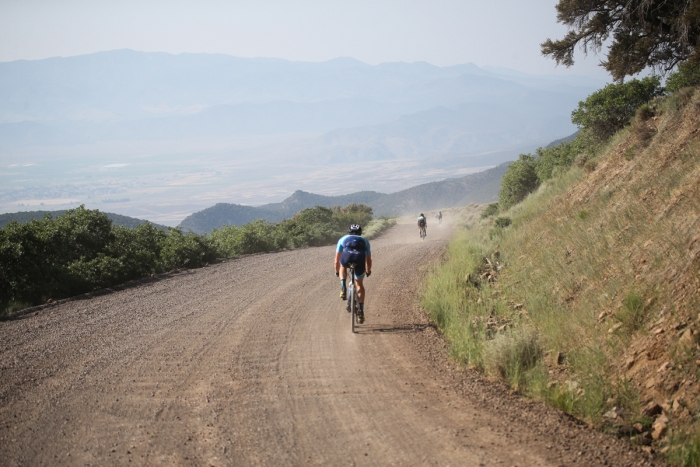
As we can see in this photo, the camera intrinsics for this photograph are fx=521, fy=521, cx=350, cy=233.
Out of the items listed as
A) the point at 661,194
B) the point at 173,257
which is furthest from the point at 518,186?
the point at 661,194

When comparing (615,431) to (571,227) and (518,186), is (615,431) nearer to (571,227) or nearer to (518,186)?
(571,227)

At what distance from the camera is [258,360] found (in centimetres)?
796

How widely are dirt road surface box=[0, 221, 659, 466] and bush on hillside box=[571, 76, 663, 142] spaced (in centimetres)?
1570

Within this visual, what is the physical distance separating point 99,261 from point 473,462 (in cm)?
1525

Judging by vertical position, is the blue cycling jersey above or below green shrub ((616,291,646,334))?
above

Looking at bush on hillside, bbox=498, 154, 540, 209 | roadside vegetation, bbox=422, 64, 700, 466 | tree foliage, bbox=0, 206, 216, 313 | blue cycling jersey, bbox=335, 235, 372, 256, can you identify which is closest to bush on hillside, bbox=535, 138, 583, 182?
bush on hillside, bbox=498, 154, 540, 209

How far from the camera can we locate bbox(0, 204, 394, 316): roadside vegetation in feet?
47.6

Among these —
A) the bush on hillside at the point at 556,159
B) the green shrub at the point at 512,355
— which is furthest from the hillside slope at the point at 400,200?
the green shrub at the point at 512,355

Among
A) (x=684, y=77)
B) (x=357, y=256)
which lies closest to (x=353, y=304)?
(x=357, y=256)

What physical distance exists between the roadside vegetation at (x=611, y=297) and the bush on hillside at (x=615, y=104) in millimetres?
7218

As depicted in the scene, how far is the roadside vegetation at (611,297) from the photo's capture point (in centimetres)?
520

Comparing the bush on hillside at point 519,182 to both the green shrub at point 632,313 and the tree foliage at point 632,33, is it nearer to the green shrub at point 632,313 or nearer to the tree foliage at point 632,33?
the tree foliage at point 632,33

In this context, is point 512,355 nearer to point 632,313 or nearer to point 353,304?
point 632,313

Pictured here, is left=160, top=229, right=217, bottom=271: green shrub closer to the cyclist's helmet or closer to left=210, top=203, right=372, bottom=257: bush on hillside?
left=210, top=203, right=372, bottom=257: bush on hillside
